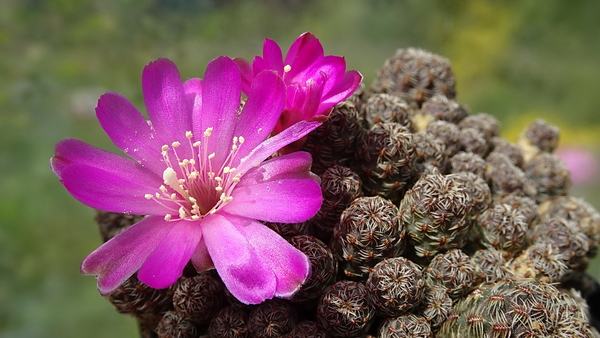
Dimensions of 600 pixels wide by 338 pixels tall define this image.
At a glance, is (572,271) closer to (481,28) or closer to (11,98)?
(481,28)

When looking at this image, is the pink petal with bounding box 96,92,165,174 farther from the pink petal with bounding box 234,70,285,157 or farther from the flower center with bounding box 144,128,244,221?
the pink petal with bounding box 234,70,285,157

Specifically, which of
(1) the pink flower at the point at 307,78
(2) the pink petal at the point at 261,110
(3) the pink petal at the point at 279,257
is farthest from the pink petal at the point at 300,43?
(3) the pink petal at the point at 279,257

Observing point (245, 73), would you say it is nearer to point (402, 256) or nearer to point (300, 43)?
point (300, 43)

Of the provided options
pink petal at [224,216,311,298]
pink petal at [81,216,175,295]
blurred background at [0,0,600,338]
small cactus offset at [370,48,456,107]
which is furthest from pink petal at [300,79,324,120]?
blurred background at [0,0,600,338]

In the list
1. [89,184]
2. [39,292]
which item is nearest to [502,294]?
[89,184]

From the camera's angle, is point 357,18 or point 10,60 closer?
point 10,60

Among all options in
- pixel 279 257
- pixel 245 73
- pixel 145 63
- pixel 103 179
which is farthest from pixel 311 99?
pixel 145 63

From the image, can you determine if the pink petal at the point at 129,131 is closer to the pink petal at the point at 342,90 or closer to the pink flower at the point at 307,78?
the pink flower at the point at 307,78
